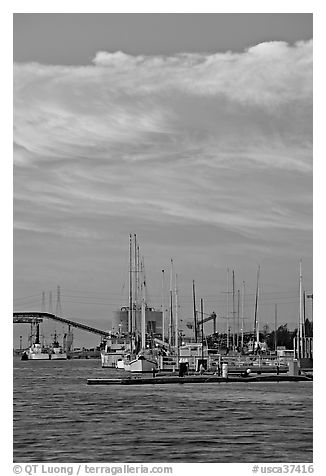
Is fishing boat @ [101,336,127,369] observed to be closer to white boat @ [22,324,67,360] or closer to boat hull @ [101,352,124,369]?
boat hull @ [101,352,124,369]

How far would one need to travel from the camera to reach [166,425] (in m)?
11.4

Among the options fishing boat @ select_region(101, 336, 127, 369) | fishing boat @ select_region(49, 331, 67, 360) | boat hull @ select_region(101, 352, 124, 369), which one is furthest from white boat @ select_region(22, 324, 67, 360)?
boat hull @ select_region(101, 352, 124, 369)

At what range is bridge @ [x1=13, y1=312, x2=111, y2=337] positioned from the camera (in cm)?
2833

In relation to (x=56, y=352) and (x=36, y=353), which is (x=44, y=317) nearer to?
(x=36, y=353)

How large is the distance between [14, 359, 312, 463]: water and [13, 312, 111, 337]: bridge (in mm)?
9786

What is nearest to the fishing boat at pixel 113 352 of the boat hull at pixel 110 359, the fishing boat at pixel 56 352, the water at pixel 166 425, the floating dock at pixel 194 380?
the boat hull at pixel 110 359

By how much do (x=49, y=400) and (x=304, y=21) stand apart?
9950 millimetres

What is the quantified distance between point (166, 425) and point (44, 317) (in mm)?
20848

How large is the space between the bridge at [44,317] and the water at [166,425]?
979 centimetres

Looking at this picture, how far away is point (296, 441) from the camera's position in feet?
31.1

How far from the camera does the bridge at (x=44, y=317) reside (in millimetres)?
28328

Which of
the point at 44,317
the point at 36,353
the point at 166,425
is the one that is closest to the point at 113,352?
the point at 44,317
